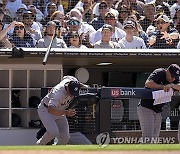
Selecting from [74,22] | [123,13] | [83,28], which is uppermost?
[123,13]

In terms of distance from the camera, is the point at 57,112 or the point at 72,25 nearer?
the point at 57,112

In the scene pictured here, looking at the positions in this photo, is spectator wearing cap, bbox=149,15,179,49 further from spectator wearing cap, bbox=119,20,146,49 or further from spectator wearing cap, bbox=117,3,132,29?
spectator wearing cap, bbox=117,3,132,29

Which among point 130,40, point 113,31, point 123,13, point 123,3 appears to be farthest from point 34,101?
point 123,3

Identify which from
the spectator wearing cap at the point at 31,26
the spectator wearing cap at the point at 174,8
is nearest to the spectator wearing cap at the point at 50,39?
the spectator wearing cap at the point at 31,26

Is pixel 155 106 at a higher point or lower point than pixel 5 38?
lower

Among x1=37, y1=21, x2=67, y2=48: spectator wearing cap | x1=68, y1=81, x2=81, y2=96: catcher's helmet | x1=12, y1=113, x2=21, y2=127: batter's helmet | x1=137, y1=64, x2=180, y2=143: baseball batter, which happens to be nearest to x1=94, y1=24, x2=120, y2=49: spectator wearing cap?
x1=37, y1=21, x2=67, y2=48: spectator wearing cap

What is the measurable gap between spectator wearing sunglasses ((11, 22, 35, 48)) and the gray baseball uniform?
231 centimetres

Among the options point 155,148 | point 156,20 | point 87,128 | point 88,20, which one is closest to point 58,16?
point 88,20

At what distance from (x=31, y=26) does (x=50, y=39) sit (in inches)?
29.4

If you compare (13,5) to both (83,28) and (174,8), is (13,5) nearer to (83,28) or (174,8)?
(83,28)

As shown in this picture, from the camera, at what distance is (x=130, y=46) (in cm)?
1385

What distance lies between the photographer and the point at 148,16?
1506cm

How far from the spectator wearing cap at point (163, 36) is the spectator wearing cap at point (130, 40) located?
25 cm

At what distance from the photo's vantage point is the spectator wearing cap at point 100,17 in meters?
14.6
